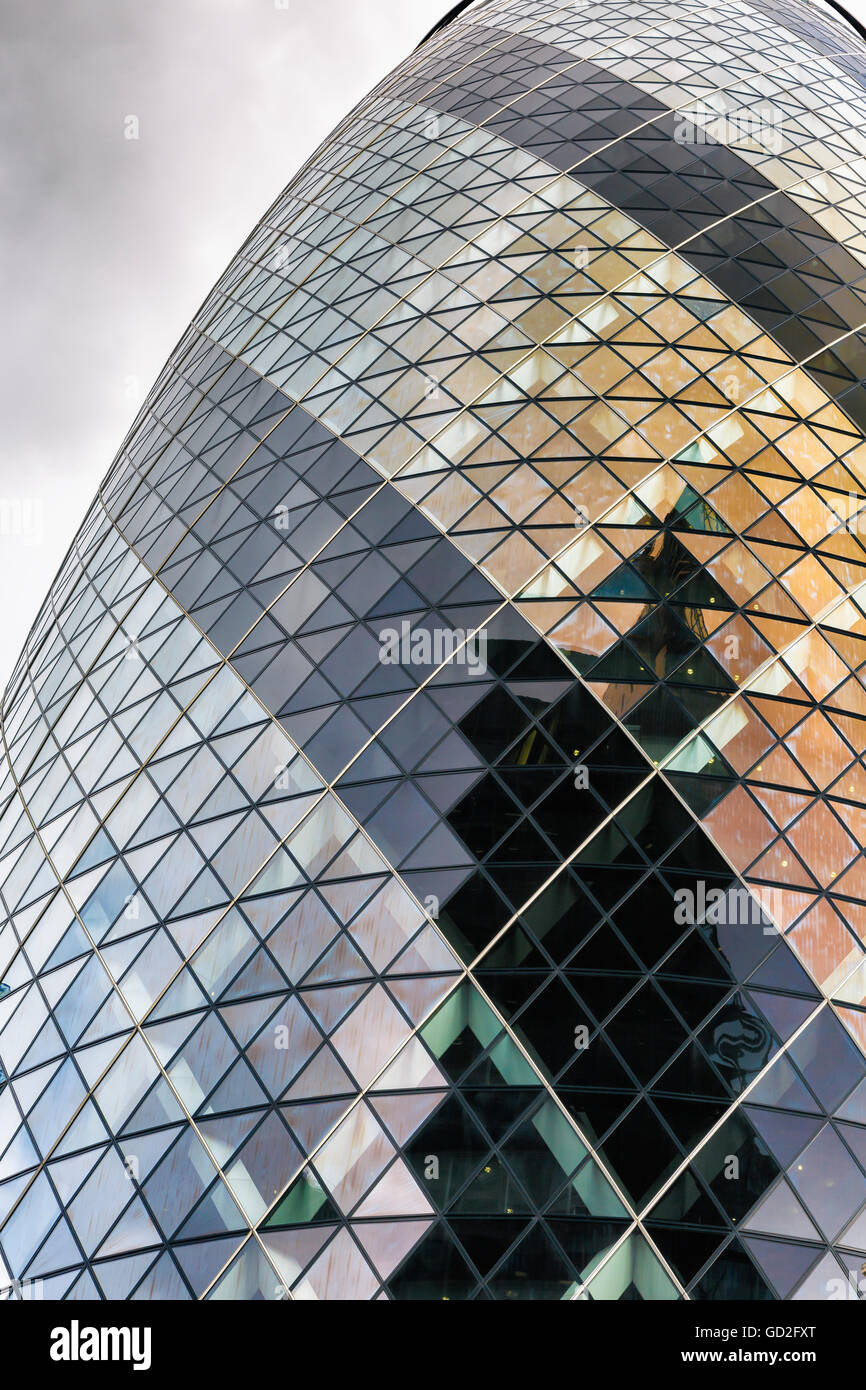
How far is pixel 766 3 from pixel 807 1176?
45427 millimetres

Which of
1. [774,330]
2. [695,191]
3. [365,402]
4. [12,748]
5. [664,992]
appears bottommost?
[664,992]

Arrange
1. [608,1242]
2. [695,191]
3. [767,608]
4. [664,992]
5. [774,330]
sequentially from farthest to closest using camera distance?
[695,191], [774,330], [767,608], [664,992], [608,1242]

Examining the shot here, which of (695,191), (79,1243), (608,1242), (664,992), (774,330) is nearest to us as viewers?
(608,1242)

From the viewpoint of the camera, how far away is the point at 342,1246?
16.8 m

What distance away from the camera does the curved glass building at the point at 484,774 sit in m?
17.2

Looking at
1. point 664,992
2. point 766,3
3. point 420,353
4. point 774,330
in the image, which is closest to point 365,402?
point 420,353

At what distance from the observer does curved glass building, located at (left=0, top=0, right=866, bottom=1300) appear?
17.2 meters

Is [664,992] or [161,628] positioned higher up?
[161,628]

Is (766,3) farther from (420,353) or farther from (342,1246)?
(342,1246)

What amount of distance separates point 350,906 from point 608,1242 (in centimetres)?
731

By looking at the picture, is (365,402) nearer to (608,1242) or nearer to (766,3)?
(608,1242)

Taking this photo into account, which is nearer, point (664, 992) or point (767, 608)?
point (664, 992)

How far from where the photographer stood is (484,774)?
20094 millimetres

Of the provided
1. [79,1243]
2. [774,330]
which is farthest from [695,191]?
[79,1243]
